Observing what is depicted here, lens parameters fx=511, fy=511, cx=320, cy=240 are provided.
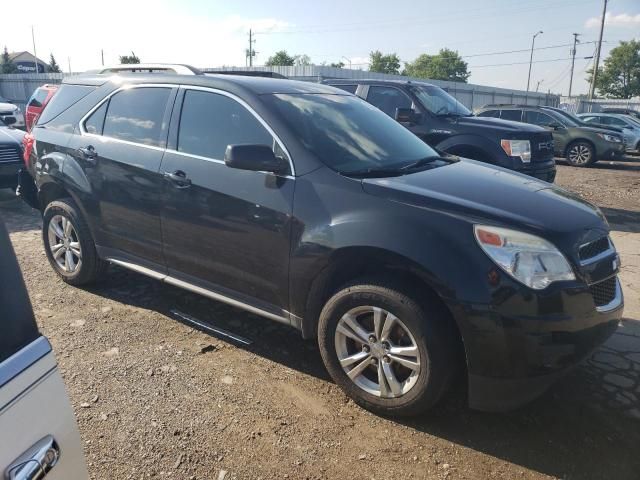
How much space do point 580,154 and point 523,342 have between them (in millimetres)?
14407

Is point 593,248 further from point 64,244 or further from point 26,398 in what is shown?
point 64,244

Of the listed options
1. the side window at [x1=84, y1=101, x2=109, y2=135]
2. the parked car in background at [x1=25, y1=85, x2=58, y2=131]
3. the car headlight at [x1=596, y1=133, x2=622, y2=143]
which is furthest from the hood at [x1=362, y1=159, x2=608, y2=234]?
the car headlight at [x1=596, y1=133, x2=622, y2=143]

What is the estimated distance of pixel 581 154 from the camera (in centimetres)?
1494

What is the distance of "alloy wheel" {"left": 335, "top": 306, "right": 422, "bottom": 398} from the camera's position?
2795 mm

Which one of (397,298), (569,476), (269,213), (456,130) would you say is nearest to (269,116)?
(269,213)

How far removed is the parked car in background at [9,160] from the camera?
313 inches

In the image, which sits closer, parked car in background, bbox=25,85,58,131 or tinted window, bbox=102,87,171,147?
tinted window, bbox=102,87,171,147

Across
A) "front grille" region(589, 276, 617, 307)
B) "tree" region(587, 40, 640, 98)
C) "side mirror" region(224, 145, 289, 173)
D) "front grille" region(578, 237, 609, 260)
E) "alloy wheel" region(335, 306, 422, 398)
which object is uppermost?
"tree" region(587, 40, 640, 98)

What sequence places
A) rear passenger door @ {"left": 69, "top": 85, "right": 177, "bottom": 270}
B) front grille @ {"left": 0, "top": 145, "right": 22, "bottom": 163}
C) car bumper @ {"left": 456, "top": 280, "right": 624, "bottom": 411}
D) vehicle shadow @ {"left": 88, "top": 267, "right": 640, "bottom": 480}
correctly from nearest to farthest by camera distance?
car bumper @ {"left": 456, "top": 280, "right": 624, "bottom": 411}
vehicle shadow @ {"left": 88, "top": 267, "right": 640, "bottom": 480}
rear passenger door @ {"left": 69, "top": 85, "right": 177, "bottom": 270}
front grille @ {"left": 0, "top": 145, "right": 22, "bottom": 163}

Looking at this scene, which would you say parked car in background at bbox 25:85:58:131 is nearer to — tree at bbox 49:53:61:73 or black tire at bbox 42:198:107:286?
black tire at bbox 42:198:107:286

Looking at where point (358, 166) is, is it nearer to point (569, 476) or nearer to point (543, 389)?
point (543, 389)

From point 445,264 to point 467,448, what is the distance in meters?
1.01

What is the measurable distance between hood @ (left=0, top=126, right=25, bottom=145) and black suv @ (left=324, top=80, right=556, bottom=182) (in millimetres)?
5692

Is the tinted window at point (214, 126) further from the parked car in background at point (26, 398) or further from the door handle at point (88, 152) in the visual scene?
the parked car in background at point (26, 398)
